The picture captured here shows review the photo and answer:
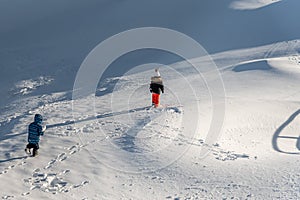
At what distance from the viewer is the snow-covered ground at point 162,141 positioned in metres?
10.5

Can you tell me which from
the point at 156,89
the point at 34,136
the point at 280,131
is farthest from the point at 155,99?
the point at 34,136

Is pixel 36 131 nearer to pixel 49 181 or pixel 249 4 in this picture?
pixel 49 181

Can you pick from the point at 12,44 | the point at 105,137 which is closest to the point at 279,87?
the point at 105,137

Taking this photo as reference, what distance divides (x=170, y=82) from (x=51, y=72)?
10565 millimetres

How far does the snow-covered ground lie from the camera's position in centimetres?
1046

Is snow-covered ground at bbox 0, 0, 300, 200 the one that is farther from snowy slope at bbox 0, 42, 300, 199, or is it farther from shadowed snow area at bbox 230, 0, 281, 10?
shadowed snow area at bbox 230, 0, 281, 10

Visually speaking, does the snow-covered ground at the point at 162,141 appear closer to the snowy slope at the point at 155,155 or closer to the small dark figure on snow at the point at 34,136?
the snowy slope at the point at 155,155

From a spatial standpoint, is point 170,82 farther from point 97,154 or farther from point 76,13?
point 76,13

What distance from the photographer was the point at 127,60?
29.9 meters

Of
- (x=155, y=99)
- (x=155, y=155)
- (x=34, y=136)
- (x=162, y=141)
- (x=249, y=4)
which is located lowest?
(x=155, y=155)

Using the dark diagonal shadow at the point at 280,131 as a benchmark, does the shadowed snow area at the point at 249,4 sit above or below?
above

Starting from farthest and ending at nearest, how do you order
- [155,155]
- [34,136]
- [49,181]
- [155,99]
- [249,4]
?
[249,4]
[155,99]
[34,136]
[155,155]
[49,181]

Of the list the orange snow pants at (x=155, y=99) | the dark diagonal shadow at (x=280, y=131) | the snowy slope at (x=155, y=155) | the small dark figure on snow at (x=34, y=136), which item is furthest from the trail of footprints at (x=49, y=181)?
the dark diagonal shadow at (x=280, y=131)

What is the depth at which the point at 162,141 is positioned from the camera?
1288 centimetres
